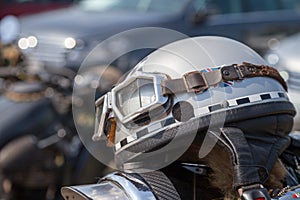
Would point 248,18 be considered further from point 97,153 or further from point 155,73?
point 155,73

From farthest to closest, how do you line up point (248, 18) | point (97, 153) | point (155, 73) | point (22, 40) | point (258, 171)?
1. point (248, 18)
2. point (22, 40)
3. point (97, 153)
4. point (155, 73)
5. point (258, 171)

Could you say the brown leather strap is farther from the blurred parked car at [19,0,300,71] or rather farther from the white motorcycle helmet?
the blurred parked car at [19,0,300,71]

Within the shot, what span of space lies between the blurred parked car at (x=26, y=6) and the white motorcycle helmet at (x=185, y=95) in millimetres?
9823

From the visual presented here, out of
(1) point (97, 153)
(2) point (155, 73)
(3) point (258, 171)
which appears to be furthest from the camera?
(1) point (97, 153)

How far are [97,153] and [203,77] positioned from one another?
2.72ft

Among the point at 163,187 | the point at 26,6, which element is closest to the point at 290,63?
the point at 163,187

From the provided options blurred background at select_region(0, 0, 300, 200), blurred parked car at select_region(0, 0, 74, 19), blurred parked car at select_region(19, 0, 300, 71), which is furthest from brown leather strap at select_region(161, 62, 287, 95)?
blurred parked car at select_region(0, 0, 74, 19)

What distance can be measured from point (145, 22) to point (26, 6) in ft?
17.6

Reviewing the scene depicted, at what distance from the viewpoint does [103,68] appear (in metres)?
5.43

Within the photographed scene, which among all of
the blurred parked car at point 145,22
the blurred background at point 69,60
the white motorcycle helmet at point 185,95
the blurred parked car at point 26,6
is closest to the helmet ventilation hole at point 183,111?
the white motorcycle helmet at point 185,95

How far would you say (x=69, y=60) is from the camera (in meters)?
6.62

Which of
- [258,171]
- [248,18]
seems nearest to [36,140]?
[258,171]

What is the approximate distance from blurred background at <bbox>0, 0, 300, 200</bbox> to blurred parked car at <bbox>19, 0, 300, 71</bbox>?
0.01 metres

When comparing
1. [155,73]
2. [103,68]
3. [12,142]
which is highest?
[103,68]
